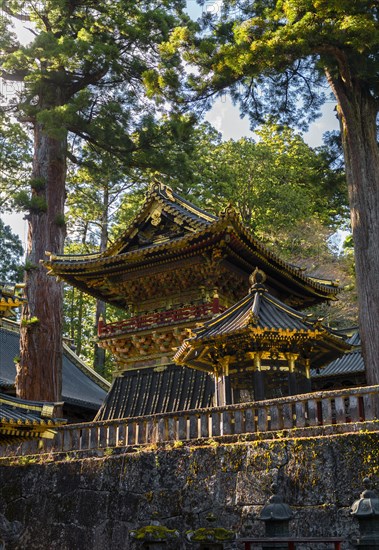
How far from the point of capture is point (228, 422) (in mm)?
11672

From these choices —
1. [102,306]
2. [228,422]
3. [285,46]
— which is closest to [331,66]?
[285,46]

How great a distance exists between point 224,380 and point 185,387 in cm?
438

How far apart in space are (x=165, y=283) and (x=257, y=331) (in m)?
6.87

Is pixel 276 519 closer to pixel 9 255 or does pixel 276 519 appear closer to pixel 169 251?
pixel 169 251

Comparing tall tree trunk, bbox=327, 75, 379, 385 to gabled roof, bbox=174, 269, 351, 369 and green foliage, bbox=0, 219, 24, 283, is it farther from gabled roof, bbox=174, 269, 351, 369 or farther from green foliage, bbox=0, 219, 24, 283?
green foliage, bbox=0, 219, 24, 283

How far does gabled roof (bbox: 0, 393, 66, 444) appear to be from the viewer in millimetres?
12344

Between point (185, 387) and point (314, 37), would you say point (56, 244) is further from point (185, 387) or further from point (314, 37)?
point (314, 37)

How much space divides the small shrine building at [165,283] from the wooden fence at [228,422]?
4064 millimetres

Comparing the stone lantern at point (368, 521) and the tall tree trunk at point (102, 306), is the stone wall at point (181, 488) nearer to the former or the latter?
the stone lantern at point (368, 521)

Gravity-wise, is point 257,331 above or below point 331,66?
below

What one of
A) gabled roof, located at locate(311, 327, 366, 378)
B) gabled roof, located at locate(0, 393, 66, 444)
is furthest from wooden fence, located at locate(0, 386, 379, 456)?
gabled roof, located at locate(311, 327, 366, 378)

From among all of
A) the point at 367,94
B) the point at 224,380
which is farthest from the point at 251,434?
the point at 367,94

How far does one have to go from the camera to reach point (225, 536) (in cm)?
804

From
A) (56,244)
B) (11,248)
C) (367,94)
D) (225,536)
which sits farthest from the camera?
(11,248)
